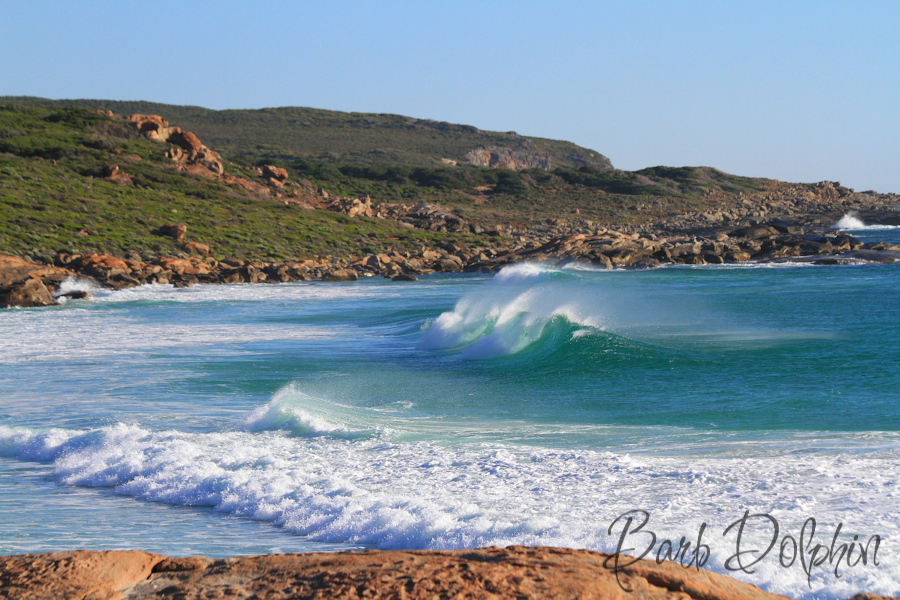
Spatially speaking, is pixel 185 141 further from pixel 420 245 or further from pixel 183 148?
pixel 420 245

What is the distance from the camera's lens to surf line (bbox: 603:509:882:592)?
4.30 meters

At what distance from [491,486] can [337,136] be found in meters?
146

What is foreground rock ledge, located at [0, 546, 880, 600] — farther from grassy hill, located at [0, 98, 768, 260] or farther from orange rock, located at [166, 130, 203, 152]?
orange rock, located at [166, 130, 203, 152]

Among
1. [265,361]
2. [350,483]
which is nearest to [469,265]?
[265,361]

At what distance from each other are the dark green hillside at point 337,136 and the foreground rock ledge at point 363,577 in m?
121

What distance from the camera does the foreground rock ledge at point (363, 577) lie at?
3262 mm

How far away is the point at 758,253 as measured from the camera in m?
47.2

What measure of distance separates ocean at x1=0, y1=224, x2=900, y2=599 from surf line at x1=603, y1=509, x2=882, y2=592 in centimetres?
2

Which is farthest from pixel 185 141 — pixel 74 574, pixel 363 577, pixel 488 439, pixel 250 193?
pixel 363 577

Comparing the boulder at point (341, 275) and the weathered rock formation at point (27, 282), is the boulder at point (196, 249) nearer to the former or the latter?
the boulder at point (341, 275)

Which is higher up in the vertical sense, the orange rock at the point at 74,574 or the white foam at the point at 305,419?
the orange rock at the point at 74,574

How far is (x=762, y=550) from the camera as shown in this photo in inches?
179

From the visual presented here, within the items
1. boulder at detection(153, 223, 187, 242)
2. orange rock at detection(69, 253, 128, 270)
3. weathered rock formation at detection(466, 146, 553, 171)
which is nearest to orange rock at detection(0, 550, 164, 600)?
orange rock at detection(69, 253, 128, 270)

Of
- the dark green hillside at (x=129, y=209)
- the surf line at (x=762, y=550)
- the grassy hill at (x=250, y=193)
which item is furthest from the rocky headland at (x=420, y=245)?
the surf line at (x=762, y=550)
